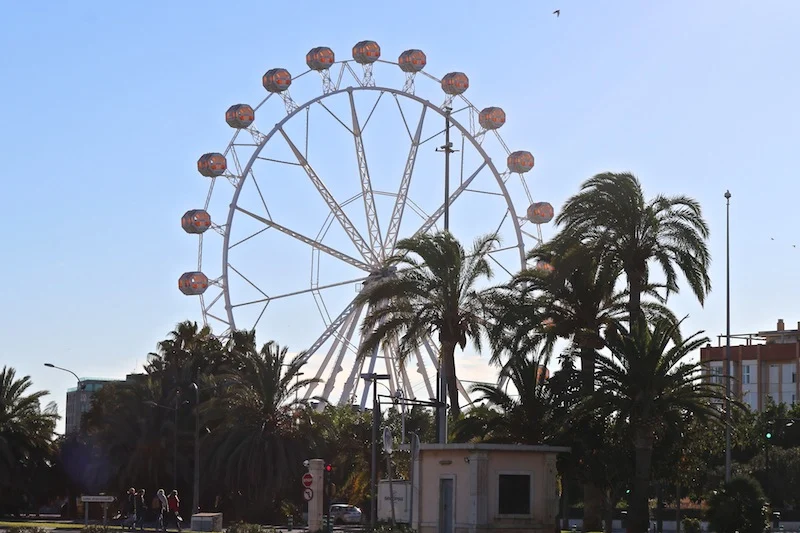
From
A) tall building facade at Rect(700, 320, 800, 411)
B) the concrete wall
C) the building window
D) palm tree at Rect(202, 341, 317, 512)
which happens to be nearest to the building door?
the concrete wall

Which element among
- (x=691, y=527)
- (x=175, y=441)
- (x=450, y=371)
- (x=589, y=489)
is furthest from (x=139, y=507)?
(x=691, y=527)

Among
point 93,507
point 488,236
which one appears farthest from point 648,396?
point 93,507

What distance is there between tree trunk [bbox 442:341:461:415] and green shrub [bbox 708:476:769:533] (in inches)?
313

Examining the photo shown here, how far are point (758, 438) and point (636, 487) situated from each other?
115 feet

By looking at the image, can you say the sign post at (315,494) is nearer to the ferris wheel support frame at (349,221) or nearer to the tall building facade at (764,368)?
the ferris wheel support frame at (349,221)

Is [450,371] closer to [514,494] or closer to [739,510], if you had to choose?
[514,494]

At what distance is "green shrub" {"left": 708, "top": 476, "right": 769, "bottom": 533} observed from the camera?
35.4 m

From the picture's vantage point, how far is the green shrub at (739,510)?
3541cm

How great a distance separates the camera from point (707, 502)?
37.2 meters

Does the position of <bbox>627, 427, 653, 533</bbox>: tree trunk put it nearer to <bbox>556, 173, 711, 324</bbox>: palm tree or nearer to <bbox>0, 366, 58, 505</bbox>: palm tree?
<bbox>556, 173, 711, 324</bbox>: palm tree

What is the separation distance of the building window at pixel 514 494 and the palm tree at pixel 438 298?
21.8 ft

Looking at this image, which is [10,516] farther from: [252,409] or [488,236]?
[488,236]

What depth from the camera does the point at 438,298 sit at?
38469 millimetres

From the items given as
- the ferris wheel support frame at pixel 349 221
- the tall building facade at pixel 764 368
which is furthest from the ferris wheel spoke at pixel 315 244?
the tall building facade at pixel 764 368
